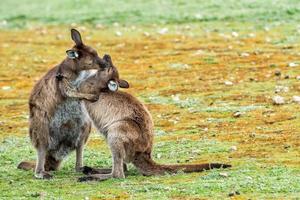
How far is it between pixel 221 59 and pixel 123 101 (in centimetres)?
1433

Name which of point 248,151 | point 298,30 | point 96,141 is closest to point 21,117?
point 96,141

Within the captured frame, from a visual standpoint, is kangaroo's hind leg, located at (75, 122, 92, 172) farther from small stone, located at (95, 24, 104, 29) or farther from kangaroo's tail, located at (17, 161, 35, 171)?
small stone, located at (95, 24, 104, 29)

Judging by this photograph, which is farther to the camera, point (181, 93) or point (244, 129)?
point (181, 93)

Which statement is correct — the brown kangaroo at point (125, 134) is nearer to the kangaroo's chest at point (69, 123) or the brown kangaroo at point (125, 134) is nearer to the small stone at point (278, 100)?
the kangaroo's chest at point (69, 123)

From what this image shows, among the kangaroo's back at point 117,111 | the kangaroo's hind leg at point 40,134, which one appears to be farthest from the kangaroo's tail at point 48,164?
the kangaroo's back at point 117,111

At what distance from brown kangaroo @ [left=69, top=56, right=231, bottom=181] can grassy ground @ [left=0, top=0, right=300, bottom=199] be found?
0.62 feet

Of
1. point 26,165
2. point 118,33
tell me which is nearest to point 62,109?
point 26,165

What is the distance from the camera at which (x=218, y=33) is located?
34312mm

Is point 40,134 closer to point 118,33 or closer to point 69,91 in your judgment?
point 69,91

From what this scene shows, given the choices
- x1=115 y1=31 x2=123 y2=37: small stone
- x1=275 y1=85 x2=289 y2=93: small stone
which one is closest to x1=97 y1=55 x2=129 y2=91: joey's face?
x1=275 y1=85 x2=289 y2=93: small stone

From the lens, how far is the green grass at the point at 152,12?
3700cm

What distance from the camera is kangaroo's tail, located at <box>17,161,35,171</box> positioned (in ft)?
44.7

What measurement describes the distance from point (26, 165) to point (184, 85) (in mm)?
9601

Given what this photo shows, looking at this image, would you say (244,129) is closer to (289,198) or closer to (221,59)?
(289,198)
